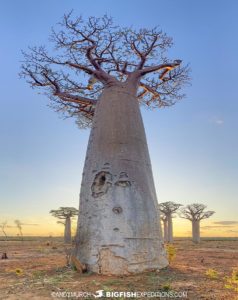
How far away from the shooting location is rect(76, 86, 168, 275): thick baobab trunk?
5.46 meters

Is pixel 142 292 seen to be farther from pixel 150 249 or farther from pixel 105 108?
pixel 105 108

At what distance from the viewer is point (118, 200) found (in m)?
5.69

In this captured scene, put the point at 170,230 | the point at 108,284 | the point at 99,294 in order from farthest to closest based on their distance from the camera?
the point at 170,230 < the point at 108,284 < the point at 99,294

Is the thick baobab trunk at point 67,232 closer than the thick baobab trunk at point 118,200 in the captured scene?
No

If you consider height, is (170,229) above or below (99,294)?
above

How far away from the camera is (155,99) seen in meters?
8.89

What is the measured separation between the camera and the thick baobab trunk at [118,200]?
17.9ft

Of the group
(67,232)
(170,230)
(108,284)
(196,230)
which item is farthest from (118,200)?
(196,230)

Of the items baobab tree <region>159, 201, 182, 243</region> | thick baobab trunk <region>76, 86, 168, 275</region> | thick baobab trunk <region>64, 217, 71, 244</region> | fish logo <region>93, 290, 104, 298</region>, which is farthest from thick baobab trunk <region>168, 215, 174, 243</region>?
fish logo <region>93, 290, 104, 298</region>

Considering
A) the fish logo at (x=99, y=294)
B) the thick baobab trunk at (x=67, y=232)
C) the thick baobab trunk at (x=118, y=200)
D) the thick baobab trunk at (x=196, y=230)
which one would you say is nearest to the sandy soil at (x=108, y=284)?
the fish logo at (x=99, y=294)

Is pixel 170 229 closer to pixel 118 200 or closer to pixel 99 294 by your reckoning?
pixel 118 200

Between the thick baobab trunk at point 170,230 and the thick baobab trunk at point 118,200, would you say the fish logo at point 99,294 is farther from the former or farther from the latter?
the thick baobab trunk at point 170,230

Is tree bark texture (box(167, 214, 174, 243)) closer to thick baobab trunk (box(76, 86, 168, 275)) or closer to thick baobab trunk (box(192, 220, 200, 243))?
thick baobab trunk (box(192, 220, 200, 243))

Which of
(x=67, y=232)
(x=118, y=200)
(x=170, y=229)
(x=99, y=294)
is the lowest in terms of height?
(x=99, y=294)
